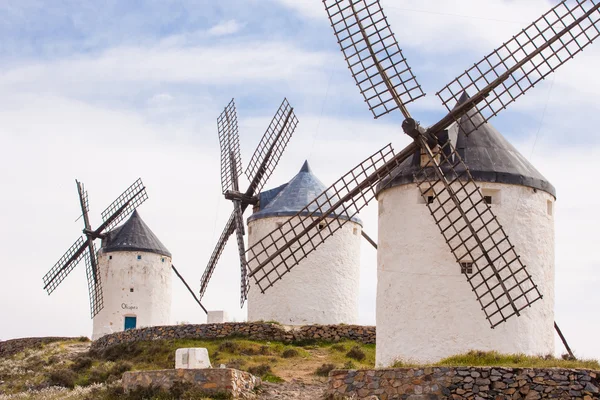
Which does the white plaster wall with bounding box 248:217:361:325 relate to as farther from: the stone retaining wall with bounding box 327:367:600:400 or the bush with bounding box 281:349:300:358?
the stone retaining wall with bounding box 327:367:600:400

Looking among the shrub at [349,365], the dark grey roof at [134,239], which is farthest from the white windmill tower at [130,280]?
the shrub at [349,365]

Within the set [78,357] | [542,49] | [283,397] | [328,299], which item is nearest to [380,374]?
[283,397]

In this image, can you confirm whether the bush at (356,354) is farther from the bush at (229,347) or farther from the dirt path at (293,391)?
the dirt path at (293,391)

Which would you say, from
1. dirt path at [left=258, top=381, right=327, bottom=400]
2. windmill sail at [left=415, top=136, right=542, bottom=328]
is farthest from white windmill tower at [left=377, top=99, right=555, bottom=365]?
dirt path at [left=258, top=381, right=327, bottom=400]

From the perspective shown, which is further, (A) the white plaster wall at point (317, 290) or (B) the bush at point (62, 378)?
(A) the white plaster wall at point (317, 290)

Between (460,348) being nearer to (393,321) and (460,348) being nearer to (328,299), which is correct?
(393,321)

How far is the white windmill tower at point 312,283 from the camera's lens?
28.4 meters

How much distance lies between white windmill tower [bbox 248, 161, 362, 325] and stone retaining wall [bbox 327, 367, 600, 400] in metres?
9.77

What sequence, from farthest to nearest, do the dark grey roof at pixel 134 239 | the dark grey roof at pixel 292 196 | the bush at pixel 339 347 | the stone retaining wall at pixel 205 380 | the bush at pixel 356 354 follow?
the dark grey roof at pixel 134 239
the dark grey roof at pixel 292 196
the bush at pixel 339 347
the bush at pixel 356 354
the stone retaining wall at pixel 205 380

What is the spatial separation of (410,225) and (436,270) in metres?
1.04

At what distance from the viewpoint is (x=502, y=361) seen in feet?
61.9

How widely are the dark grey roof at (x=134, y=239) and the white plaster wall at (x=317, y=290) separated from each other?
→ 6.26 meters

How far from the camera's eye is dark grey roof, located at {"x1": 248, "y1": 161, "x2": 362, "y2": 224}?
29.3 m

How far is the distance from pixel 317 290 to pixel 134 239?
8.34 m
